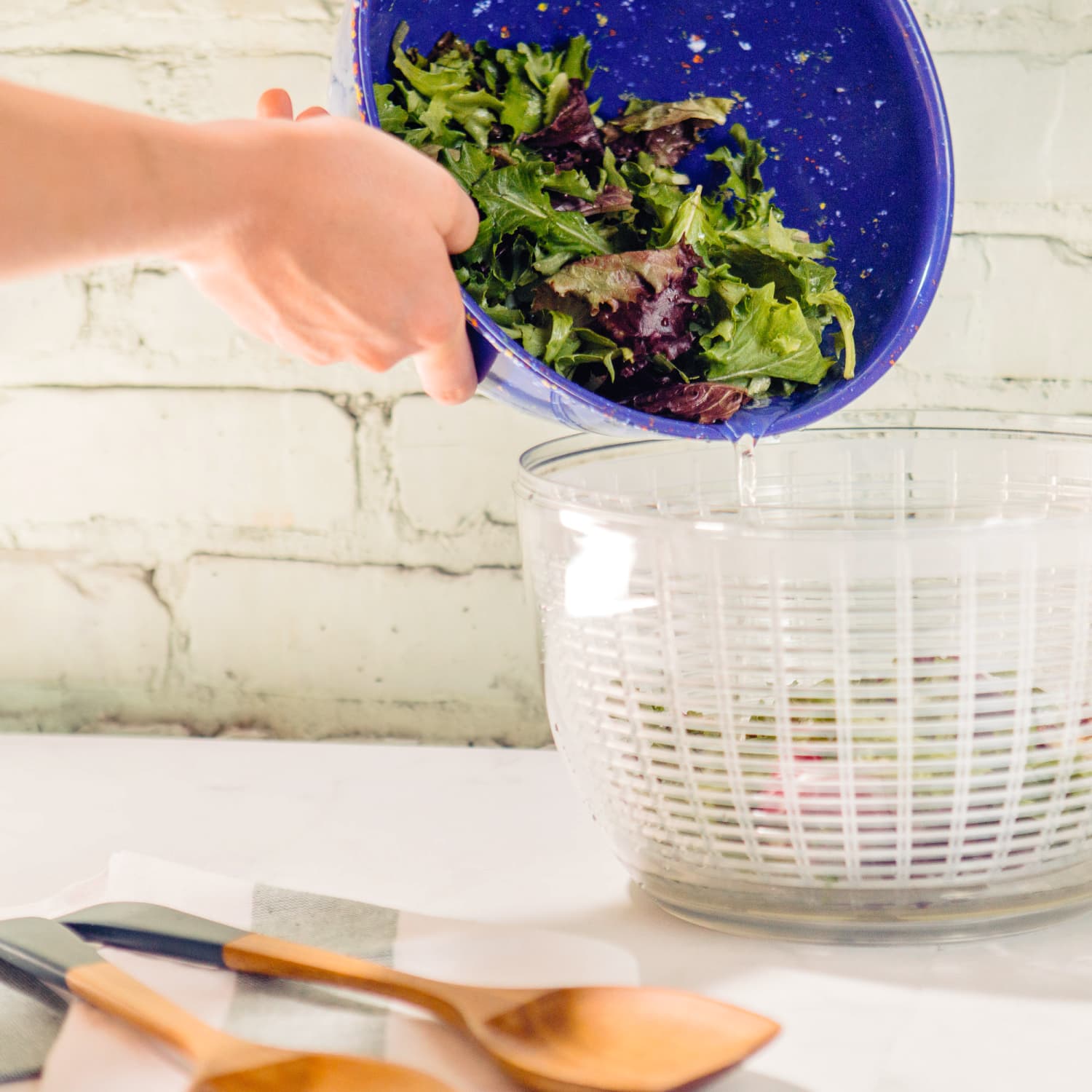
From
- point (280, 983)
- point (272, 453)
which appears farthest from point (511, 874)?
point (272, 453)

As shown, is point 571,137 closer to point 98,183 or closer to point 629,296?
point 629,296

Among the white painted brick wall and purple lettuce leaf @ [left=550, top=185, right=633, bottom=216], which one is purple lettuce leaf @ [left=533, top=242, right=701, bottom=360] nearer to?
purple lettuce leaf @ [left=550, top=185, right=633, bottom=216]

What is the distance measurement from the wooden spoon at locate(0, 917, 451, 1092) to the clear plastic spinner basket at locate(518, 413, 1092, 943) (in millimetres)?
190

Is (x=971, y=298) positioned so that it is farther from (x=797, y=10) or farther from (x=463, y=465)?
(x=463, y=465)

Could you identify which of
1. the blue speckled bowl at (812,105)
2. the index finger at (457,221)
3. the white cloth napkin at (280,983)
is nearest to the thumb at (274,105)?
the blue speckled bowl at (812,105)

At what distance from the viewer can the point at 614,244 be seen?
70 centimetres

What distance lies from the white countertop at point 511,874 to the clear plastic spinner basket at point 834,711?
3cm

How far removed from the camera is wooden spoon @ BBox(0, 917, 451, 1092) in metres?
0.46

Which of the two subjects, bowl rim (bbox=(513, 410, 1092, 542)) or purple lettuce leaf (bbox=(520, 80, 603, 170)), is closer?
bowl rim (bbox=(513, 410, 1092, 542))

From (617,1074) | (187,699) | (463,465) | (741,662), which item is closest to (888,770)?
(741,662)

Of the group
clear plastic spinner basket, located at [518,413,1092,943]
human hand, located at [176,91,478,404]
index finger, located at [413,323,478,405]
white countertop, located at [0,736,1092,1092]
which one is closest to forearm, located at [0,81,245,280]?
human hand, located at [176,91,478,404]

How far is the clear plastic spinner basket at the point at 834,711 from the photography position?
538 millimetres

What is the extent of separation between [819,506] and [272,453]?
414mm

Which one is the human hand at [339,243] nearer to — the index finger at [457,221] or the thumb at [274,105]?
the index finger at [457,221]
